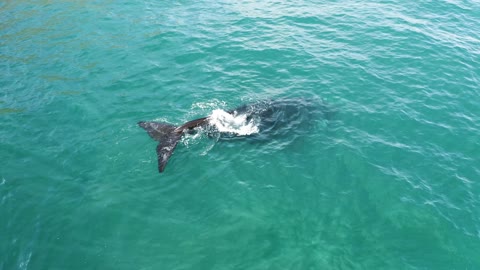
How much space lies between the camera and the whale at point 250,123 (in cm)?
2148

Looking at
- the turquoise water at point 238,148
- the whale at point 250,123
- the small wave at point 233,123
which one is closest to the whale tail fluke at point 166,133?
the whale at point 250,123

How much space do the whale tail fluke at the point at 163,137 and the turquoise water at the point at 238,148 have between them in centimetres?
72

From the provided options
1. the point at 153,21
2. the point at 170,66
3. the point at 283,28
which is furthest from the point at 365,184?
the point at 153,21

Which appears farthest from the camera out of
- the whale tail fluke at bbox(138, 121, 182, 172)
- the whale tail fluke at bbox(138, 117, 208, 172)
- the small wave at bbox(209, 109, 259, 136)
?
the small wave at bbox(209, 109, 259, 136)

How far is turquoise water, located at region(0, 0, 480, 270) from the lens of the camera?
54.0ft

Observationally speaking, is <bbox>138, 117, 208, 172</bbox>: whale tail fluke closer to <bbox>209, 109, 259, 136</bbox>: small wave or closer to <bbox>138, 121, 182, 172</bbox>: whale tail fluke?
<bbox>138, 121, 182, 172</bbox>: whale tail fluke

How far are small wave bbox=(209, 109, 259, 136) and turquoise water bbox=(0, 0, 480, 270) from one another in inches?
46.7

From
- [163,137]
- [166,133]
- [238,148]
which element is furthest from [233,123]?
[163,137]

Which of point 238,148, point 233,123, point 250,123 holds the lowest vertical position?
point 238,148

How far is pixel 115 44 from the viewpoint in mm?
32594

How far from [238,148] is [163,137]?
496 cm

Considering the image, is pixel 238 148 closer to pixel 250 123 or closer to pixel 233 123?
pixel 233 123

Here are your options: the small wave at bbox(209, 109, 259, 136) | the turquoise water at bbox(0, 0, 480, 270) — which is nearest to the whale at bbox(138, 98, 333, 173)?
the small wave at bbox(209, 109, 259, 136)

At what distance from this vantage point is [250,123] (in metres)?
23.8
